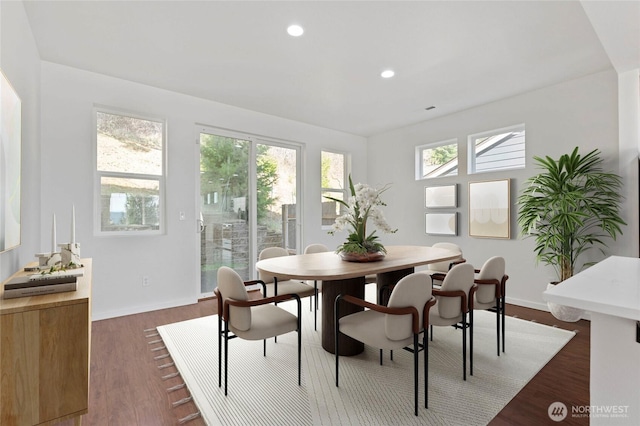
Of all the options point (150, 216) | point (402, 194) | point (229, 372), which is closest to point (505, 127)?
point (402, 194)

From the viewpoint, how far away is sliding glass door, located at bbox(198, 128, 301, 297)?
427cm

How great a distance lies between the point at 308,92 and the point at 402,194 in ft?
8.39

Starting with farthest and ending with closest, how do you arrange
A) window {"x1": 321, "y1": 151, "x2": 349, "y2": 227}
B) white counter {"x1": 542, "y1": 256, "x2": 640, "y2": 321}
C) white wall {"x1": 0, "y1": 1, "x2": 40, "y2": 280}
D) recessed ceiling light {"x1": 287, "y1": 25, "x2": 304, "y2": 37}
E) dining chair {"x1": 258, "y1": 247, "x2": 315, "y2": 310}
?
window {"x1": 321, "y1": 151, "x2": 349, "y2": 227}
dining chair {"x1": 258, "y1": 247, "x2": 315, "y2": 310}
recessed ceiling light {"x1": 287, "y1": 25, "x2": 304, "y2": 37}
white wall {"x1": 0, "y1": 1, "x2": 40, "y2": 280}
white counter {"x1": 542, "y1": 256, "x2": 640, "y2": 321}

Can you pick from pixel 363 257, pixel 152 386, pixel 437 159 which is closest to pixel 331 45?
pixel 363 257

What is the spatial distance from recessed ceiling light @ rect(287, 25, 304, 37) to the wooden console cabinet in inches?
94.6

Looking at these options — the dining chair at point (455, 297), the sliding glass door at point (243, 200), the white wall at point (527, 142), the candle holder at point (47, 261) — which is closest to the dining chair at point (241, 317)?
the dining chair at point (455, 297)

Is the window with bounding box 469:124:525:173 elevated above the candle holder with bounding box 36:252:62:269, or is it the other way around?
the window with bounding box 469:124:525:173

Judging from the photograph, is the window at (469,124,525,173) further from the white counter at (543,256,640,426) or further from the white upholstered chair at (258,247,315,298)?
the white counter at (543,256,640,426)

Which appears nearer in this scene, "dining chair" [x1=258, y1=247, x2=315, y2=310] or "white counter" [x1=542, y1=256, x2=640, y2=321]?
"white counter" [x1=542, y1=256, x2=640, y2=321]

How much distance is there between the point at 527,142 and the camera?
391cm

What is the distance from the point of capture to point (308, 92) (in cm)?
390

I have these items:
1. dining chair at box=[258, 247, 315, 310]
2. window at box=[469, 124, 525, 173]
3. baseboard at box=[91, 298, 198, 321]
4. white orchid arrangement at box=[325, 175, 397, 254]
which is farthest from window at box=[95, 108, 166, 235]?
window at box=[469, 124, 525, 173]

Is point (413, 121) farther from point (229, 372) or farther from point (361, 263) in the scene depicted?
point (229, 372)

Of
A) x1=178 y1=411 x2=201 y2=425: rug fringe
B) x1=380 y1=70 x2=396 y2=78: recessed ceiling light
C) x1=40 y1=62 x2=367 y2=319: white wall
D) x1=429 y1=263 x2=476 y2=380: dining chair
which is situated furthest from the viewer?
x1=380 y1=70 x2=396 y2=78: recessed ceiling light
